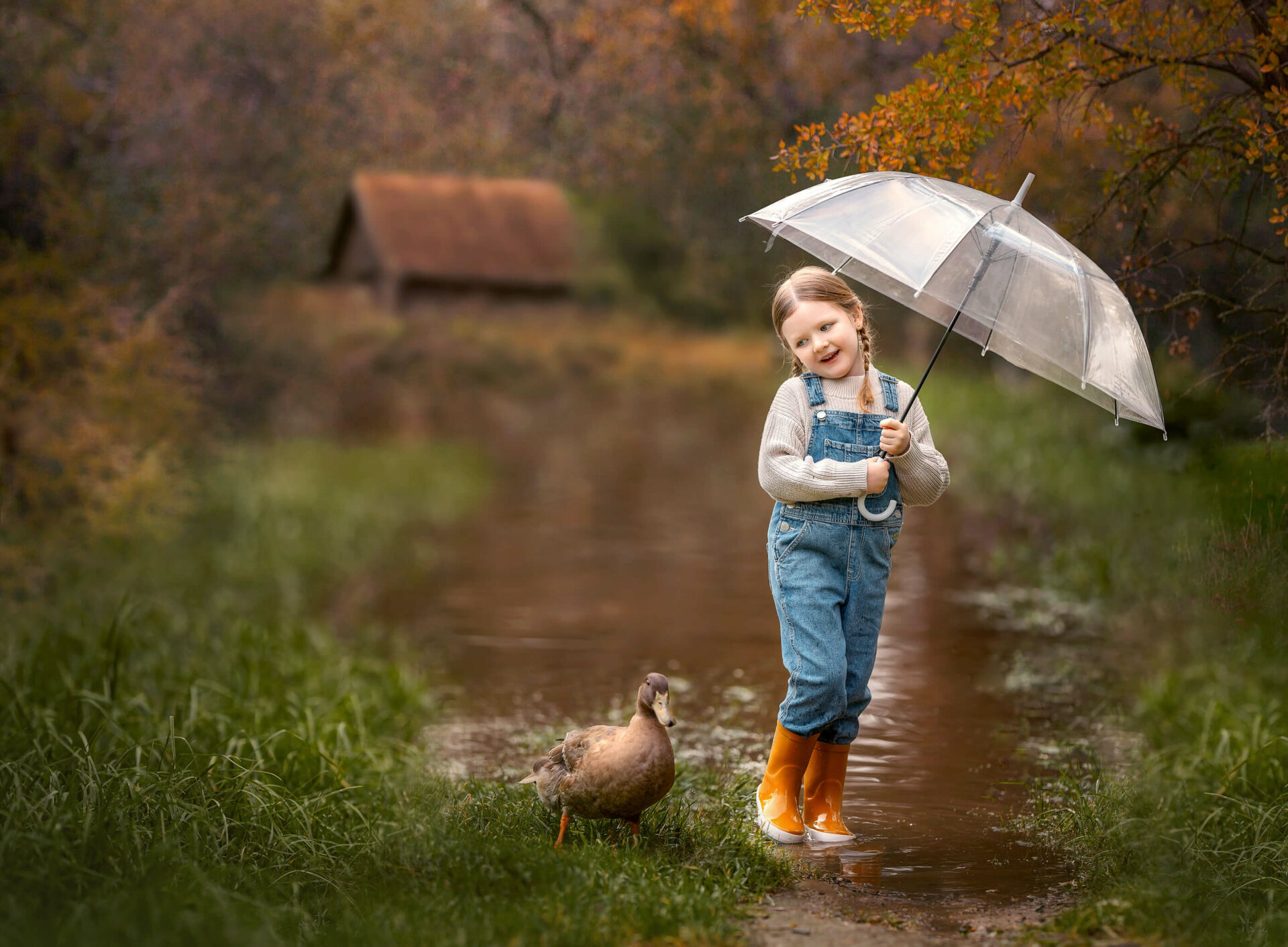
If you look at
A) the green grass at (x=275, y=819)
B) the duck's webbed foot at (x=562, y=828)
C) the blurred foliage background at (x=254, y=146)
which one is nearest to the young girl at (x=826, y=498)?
the green grass at (x=275, y=819)

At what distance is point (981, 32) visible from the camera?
3928mm

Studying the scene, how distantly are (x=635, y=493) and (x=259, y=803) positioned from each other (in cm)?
885

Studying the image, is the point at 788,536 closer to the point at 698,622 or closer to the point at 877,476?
the point at 877,476

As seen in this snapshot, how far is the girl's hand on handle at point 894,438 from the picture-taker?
11.3 feet

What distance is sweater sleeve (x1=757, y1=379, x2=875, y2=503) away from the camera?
11.4ft

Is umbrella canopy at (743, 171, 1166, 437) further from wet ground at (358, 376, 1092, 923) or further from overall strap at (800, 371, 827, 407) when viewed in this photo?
wet ground at (358, 376, 1092, 923)

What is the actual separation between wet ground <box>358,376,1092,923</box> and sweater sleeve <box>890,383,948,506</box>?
996 millimetres

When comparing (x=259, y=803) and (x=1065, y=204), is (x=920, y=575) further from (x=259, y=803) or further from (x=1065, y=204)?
(x=259, y=803)

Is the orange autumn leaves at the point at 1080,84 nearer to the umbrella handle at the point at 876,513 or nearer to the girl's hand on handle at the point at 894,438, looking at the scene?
the girl's hand on handle at the point at 894,438

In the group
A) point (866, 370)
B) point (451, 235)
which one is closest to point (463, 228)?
point (451, 235)

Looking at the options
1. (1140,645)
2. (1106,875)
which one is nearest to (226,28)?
(1140,645)

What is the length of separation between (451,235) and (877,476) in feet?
18.9

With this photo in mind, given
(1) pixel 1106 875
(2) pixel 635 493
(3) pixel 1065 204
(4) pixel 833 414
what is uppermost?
(3) pixel 1065 204

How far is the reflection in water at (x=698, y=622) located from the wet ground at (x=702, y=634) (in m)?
0.02
